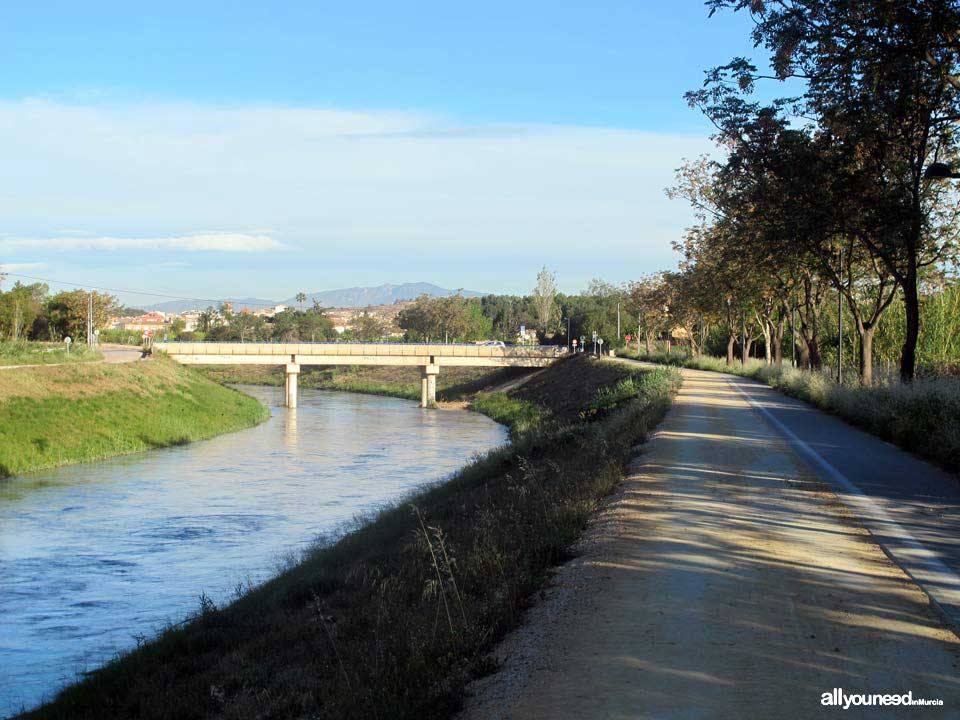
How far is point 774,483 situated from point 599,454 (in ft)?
15.3

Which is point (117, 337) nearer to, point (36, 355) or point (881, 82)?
point (36, 355)

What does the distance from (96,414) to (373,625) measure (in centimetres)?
3712

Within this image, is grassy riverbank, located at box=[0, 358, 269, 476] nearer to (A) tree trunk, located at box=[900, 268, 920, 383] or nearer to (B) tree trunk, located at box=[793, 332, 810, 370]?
(A) tree trunk, located at box=[900, 268, 920, 383]

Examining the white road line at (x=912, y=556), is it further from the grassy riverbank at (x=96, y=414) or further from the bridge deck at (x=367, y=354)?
the bridge deck at (x=367, y=354)

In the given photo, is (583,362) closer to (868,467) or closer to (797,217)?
(797,217)

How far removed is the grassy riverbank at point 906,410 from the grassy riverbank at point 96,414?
2848cm

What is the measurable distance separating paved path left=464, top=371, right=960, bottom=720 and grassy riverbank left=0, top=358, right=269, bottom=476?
96.6 ft

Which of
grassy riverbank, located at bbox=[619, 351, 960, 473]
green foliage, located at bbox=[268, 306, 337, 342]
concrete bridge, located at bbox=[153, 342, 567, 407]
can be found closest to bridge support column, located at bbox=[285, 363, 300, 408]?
concrete bridge, located at bbox=[153, 342, 567, 407]

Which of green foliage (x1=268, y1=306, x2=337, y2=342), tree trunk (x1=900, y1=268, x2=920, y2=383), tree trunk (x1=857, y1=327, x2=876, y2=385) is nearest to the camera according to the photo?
tree trunk (x1=900, y1=268, x2=920, y2=383)

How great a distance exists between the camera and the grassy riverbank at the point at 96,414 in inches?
1435

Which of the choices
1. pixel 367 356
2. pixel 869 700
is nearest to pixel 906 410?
pixel 869 700

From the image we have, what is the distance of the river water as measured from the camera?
A: 1466 cm

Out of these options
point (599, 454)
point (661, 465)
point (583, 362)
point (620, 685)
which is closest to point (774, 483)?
point (661, 465)

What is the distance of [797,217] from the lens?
26.3 meters
